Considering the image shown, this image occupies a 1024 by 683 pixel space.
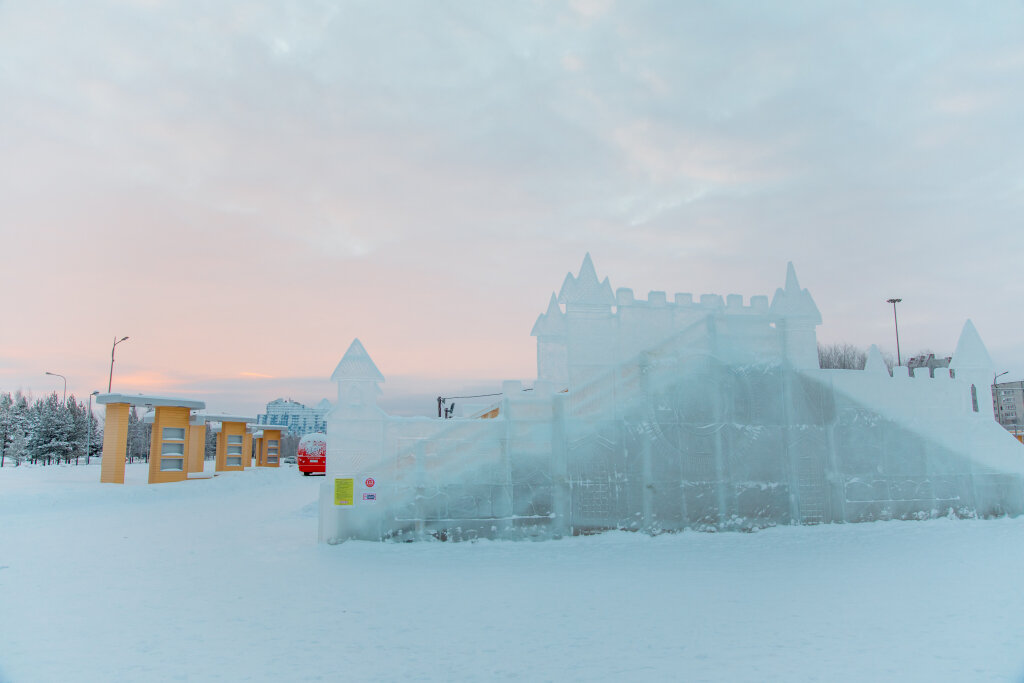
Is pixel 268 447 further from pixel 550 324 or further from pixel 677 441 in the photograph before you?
pixel 677 441

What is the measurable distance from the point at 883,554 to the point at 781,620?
18.7 ft

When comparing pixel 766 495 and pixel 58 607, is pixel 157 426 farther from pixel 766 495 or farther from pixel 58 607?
pixel 766 495

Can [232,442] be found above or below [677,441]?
above

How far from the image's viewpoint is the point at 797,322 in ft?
50.4

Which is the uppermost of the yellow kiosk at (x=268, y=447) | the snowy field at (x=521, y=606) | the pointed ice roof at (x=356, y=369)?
the pointed ice roof at (x=356, y=369)

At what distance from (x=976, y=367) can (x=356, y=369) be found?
53.7ft

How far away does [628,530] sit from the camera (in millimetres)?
13688

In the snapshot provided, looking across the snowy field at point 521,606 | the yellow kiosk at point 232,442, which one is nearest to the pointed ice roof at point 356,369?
the snowy field at point 521,606

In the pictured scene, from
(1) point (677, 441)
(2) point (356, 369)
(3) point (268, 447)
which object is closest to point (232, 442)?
(3) point (268, 447)

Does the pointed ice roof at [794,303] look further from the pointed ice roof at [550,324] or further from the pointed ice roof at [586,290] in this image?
the pointed ice roof at [550,324]

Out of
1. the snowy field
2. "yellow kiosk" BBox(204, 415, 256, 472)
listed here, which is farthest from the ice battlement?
"yellow kiosk" BBox(204, 415, 256, 472)

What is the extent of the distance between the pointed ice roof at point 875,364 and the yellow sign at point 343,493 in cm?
1313

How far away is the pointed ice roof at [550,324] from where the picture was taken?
18.0m

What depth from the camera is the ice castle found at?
13.2 m
